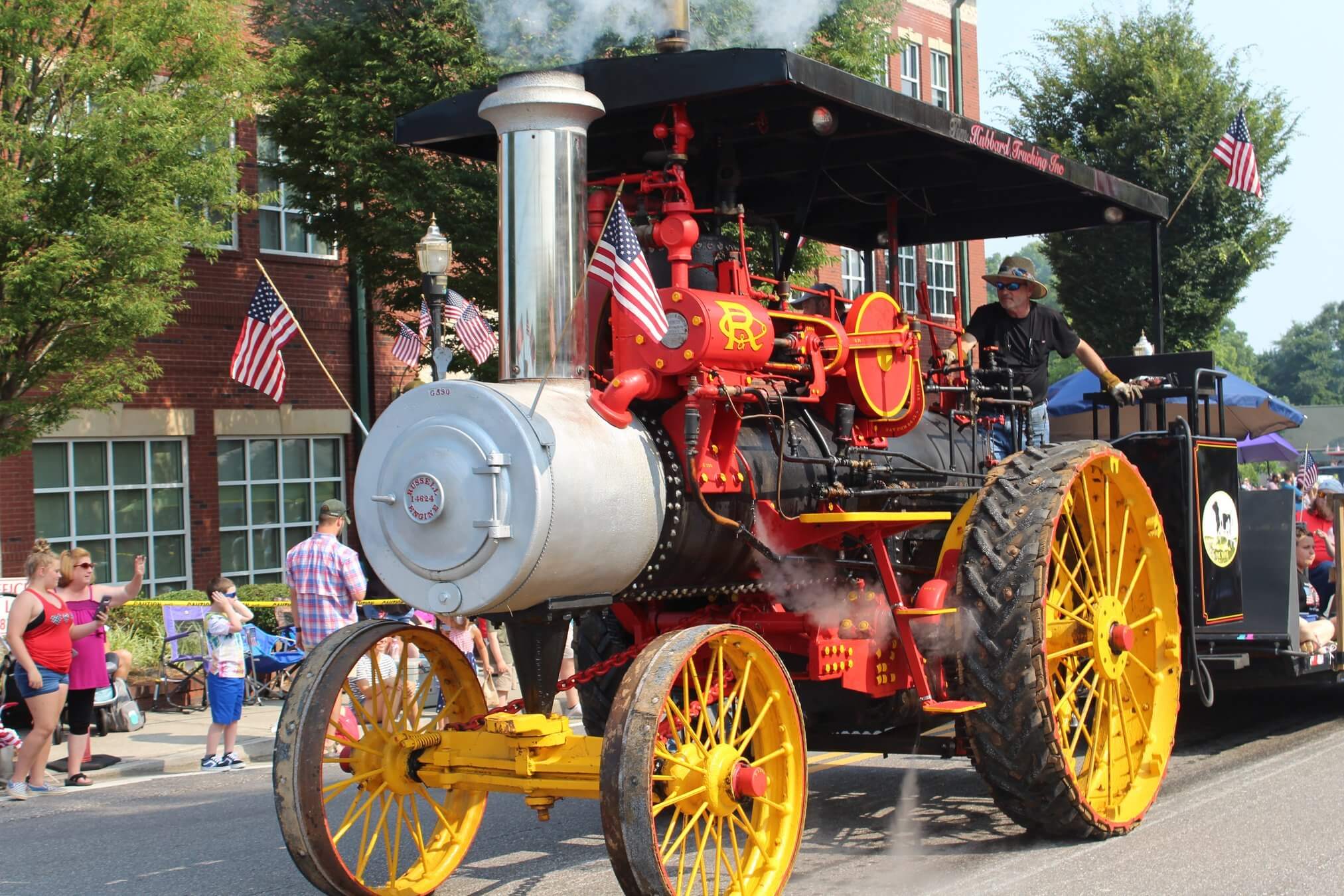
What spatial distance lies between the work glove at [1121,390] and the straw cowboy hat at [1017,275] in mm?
531

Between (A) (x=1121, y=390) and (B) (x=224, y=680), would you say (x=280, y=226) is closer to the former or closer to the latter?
(B) (x=224, y=680)

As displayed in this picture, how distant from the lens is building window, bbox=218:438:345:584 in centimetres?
1620

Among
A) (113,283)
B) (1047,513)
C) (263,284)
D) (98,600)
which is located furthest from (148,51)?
(1047,513)

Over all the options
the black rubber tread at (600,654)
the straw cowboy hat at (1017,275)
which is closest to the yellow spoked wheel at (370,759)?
the black rubber tread at (600,654)

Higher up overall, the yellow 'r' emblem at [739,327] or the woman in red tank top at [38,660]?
the yellow 'r' emblem at [739,327]

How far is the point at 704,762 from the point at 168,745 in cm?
685

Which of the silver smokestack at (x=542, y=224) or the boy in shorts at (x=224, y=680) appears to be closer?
the silver smokestack at (x=542, y=224)

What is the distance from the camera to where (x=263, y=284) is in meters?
9.76

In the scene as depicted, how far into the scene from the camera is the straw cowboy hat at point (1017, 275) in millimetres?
7223

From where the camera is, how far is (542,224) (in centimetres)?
480

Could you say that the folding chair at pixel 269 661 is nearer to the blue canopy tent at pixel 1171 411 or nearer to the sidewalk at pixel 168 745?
the sidewalk at pixel 168 745

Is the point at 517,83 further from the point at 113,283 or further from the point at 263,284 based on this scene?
the point at 113,283

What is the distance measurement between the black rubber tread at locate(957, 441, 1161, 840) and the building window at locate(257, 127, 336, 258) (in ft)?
35.6

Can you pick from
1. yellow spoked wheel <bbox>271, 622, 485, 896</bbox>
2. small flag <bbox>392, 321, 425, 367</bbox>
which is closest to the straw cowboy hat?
yellow spoked wheel <bbox>271, 622, 485, 896</bbox>
